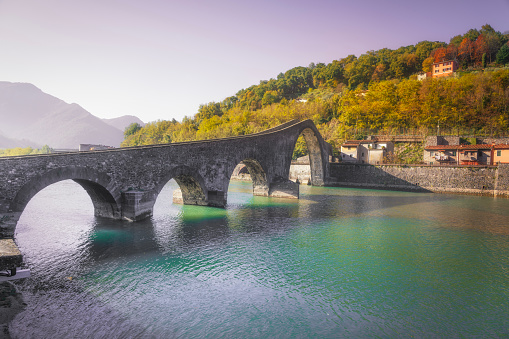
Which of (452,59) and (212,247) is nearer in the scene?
(212,247)

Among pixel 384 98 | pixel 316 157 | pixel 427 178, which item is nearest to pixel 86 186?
pixel 316 157

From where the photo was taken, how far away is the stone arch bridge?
12.0 m

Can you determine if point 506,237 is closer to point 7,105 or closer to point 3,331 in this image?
point 3,331

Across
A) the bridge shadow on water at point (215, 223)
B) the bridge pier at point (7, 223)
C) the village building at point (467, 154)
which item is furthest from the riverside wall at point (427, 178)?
the bridge pier at point (7, 223)

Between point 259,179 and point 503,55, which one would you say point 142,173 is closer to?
point 259,179

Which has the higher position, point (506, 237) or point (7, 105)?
point (7, 105)

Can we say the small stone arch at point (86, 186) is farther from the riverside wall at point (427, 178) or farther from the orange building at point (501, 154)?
the orange building at point (501, 154)

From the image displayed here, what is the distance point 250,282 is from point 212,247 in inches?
154

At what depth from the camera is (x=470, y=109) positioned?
49844mm

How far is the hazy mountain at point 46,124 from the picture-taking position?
164 meters

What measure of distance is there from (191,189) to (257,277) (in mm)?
13508

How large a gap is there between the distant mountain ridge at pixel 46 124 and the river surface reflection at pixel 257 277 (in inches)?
6426

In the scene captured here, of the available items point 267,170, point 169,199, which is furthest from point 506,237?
point 169,199

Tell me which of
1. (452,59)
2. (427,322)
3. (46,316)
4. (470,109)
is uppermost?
(452,59)
